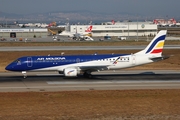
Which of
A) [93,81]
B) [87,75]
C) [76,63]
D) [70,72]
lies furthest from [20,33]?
[93,81]

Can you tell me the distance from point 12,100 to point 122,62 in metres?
18.9

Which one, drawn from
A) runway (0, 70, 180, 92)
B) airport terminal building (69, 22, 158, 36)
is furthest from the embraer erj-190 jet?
A: airport terminal building (69, 22, 158, 36)

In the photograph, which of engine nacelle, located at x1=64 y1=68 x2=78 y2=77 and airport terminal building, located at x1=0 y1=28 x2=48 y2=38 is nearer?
engine nacelle, located at x1=64 y1=68 x2=78 y2=77

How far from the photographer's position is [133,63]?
4778 centimetres

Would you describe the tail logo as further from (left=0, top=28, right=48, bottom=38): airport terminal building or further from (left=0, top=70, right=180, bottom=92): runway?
(left=0, top=28, right=48, bottom=38): airport terminal building

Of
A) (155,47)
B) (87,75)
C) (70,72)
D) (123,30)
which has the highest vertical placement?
(123,30)

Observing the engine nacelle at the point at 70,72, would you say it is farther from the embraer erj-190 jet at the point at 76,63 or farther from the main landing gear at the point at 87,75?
the main landing gear at the point at 87,75

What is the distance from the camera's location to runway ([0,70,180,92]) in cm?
4016

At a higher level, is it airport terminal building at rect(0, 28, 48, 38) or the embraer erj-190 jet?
airport terminal building at rect(0, 28, 48, 38)

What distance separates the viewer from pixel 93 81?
4478 centimetres

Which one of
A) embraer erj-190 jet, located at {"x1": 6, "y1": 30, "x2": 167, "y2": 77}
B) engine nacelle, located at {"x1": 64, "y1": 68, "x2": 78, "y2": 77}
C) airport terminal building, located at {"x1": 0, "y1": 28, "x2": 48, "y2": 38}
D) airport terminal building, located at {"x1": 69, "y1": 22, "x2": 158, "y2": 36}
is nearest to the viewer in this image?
engine nacelle, located at {"x1": 64, "y1": 68, "x2": 78, "y2": 77}

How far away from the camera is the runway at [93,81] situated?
4016 centimetres

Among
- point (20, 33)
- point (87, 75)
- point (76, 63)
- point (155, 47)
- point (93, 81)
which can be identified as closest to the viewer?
point (93, 81)

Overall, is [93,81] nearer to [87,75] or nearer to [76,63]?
[87,75]
